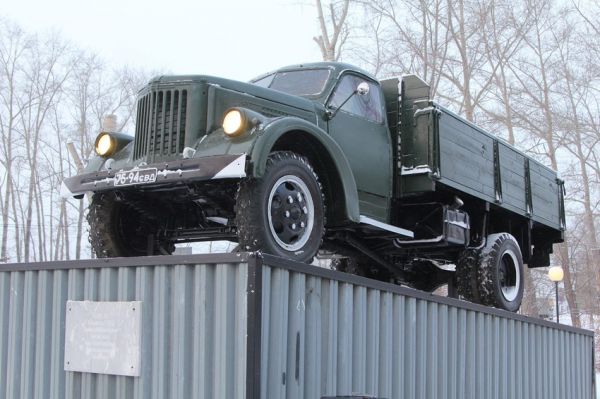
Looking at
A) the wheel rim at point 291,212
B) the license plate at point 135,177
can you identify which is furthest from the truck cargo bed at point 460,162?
the license plate at point 135,177

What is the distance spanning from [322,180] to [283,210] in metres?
0.65

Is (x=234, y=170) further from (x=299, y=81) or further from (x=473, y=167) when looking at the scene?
(x=473, y=167)

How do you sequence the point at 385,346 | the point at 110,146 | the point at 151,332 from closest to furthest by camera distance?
the point at 151,332 → the point at 385,346 → the point at 110,146

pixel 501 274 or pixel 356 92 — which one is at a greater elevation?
pixel 356 92

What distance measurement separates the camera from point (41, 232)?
31.3m

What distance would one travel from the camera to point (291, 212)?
16.4ft

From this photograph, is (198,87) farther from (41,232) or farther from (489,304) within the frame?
(41,232)

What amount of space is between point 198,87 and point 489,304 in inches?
146

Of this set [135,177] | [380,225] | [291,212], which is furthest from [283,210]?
[380,225]

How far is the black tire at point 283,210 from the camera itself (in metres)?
4.67

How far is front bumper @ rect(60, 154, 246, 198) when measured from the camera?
4621 millimetres

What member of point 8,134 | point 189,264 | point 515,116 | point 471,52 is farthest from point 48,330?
point 8,134

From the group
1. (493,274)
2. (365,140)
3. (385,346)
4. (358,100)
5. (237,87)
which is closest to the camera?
(385,346)

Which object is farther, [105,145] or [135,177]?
[105,145]
